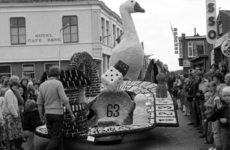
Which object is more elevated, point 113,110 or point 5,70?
point 5,70

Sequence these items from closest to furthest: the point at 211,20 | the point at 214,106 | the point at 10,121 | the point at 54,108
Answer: the point at 214,106
the point at 54,108
the point at 10,121
the point at 211,20

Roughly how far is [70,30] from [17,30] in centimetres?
474

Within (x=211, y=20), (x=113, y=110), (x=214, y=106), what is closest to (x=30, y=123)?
(x=113, y=110)

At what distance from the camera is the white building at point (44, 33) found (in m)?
32.9

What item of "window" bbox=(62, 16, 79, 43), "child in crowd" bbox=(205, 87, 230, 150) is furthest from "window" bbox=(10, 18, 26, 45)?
"child in crowd" bbox=(205, 87, 230, 150)

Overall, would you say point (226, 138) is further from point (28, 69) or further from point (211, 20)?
point (28, 69)

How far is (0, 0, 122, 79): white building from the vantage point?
108 feet

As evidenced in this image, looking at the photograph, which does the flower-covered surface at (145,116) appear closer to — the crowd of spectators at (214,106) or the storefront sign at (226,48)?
the crowd of spectators at (214,106)

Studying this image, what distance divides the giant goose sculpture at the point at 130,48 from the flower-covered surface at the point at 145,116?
1267 mm

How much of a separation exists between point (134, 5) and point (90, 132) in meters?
6.33

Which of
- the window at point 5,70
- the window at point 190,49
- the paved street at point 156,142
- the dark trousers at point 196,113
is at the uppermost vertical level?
the window at point 190,49

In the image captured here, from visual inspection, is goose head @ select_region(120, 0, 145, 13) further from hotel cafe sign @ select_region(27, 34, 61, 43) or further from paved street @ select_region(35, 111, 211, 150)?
hotel cafe sign @ select_region(27, 34, 61, 43)

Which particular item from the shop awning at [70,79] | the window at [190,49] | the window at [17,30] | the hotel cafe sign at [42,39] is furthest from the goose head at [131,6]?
the window at [190,49]

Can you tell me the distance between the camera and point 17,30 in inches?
1309
